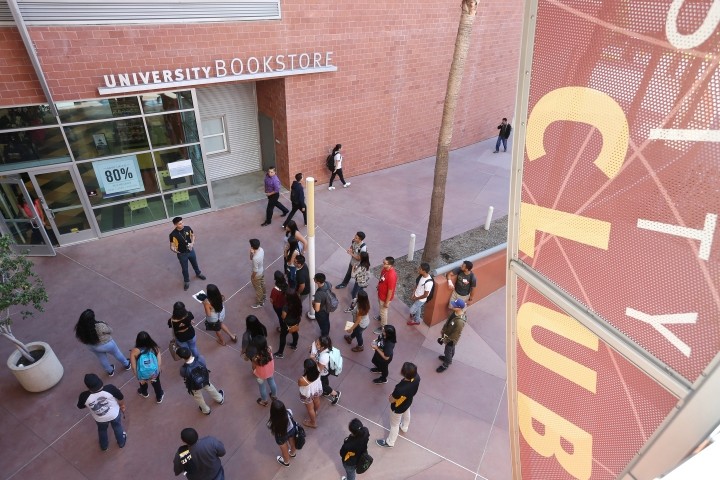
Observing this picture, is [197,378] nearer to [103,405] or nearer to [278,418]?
[103,405]

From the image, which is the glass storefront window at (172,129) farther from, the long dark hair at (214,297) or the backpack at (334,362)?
the backpack at (334,362)

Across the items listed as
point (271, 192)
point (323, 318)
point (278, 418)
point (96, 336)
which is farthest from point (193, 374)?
point (271, 192)

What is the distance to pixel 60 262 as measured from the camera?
1005cm

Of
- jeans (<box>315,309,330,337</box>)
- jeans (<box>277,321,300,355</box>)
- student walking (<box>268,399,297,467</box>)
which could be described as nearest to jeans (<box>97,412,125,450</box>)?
student walking (<box>268,399,297,467</box>)

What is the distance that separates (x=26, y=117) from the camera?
8.94m

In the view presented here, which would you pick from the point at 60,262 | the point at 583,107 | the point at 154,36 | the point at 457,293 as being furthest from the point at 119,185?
the point at 583,107

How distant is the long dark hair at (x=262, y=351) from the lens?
6.10 metres

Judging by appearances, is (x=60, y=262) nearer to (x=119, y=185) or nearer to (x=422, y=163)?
(x=119, y=185)

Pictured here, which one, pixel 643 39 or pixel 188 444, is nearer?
pixel 643 39

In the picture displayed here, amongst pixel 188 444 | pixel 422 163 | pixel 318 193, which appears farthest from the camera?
pixel 422 163

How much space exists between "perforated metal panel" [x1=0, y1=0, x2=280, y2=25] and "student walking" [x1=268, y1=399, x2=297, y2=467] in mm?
8280

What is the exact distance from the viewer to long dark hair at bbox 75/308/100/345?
21.7 feet

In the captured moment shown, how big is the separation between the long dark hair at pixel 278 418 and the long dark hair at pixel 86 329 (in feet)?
10.9

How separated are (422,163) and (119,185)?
32.7ft
